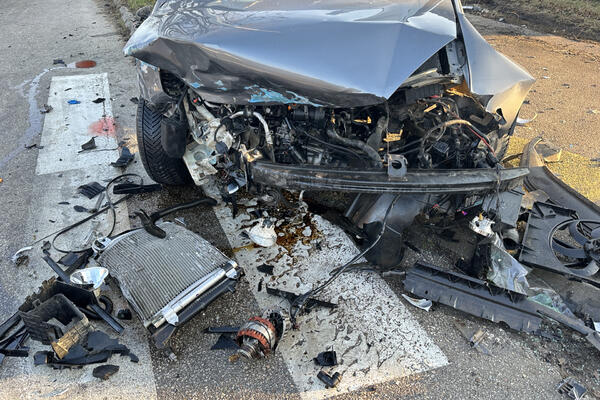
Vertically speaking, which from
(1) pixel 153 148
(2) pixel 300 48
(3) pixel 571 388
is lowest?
(3) pixel 571 388

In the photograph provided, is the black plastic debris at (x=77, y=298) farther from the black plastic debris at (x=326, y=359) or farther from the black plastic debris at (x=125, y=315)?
the black plastic debris at (x=326, y=359)

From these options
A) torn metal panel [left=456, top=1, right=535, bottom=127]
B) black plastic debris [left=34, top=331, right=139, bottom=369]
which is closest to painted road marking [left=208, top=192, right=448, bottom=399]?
black plastic debris [left=34, top=331, right=139, bottom=369]

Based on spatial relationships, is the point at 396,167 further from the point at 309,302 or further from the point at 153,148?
the point at 153,148

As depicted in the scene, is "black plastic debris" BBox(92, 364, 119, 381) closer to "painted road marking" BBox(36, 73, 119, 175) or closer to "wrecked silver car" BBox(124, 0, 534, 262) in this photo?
"wrecked silver car" BBox(124, 0, 534, 262)

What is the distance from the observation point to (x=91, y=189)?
344cm

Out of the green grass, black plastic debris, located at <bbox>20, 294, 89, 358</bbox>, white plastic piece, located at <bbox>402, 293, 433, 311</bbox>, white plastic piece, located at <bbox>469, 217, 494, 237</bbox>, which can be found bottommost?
white plastic piece, located at <bbox>402, 293, 433, 311</bbox>

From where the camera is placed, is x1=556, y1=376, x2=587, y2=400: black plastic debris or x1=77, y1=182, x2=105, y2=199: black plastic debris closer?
x1=556, y1=376, x2=587, y2=400: black plastic debris

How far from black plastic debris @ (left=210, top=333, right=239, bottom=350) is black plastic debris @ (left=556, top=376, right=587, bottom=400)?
1802mm

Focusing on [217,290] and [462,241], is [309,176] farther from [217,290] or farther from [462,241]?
[462,241]

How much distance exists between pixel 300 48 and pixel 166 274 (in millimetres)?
1567

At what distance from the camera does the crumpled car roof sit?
2.10m

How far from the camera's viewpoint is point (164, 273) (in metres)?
2.37

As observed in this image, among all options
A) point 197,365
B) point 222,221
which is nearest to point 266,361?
point 197,365

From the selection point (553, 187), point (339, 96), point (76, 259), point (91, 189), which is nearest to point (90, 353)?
point (76, 259)
